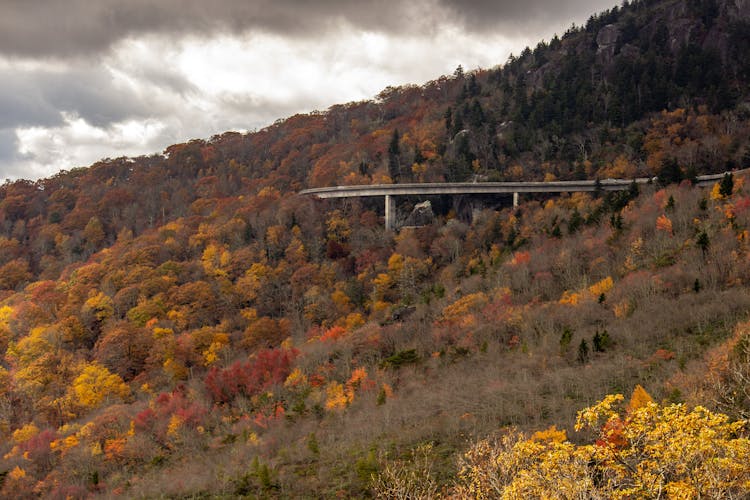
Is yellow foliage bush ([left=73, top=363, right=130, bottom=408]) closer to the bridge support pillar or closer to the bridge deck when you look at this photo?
the bridge support pillar

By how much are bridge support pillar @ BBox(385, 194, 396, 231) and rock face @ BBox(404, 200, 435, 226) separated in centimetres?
269

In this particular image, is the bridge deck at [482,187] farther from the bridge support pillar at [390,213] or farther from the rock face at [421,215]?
the rock face at [421,215]

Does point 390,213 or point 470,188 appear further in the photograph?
point 390,213

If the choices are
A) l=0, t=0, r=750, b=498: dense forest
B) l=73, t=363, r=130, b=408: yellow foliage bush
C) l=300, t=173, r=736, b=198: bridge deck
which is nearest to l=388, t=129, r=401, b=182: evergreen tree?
l=0, t=0, r=750, b=498: dense forest

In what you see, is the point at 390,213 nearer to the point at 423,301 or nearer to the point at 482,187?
the point at 482,187

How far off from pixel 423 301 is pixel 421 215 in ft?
105

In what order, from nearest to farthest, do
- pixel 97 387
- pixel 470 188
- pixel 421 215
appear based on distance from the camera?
pixel 97 387, pixel 470 188, pixel 421 215

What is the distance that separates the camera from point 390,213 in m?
91.0

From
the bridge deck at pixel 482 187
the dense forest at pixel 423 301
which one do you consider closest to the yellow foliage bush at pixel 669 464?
the dense forest at pixel 423 301

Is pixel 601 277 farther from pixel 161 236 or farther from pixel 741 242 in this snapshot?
pixel 161 236

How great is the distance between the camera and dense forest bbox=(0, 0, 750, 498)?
21.6 metres

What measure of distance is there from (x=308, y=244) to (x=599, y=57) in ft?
272

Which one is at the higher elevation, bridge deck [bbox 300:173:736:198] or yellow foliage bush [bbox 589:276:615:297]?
bridge deck [bbox 300:173:736:198]

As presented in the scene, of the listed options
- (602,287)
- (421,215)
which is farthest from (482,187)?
(602,287)
